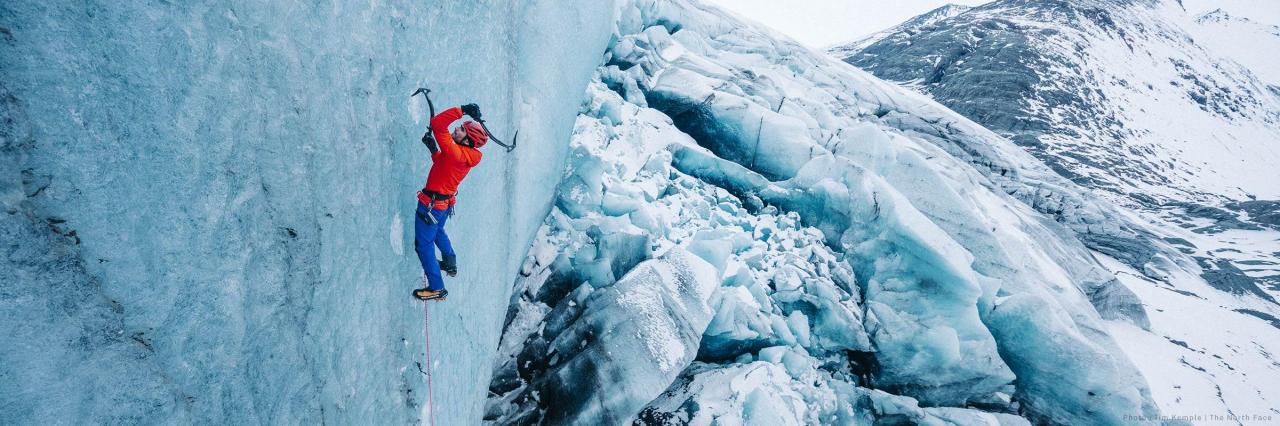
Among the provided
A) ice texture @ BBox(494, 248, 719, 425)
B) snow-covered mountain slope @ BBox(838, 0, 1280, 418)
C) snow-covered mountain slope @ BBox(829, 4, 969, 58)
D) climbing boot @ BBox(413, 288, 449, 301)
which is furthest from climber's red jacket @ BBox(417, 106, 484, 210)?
snow-covered mountain slope @ BBox(829, 4, 969, 58)

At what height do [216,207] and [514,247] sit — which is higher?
[216,207]

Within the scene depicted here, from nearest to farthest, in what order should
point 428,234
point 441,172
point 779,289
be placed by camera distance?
point 441,172 < point 428,234 < point 779,289

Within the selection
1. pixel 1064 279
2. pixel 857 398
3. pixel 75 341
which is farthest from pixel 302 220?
pixel 1064 279

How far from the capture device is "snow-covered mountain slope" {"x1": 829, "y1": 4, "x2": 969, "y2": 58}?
52.6 m

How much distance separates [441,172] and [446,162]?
9 cm

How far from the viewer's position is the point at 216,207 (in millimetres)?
2150

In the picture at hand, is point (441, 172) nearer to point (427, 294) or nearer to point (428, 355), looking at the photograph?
point (427, 294)

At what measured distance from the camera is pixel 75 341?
67.9 inches

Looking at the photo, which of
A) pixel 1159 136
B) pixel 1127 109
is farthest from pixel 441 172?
pixel 1159 136

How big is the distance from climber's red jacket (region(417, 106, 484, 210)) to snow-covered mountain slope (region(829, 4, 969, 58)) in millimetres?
55369

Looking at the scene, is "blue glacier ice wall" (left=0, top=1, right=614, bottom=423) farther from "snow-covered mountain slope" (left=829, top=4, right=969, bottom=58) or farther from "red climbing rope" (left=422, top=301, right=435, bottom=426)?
"snow-covered mountain slope" (left=829, top=4, right=969, bottom=58)

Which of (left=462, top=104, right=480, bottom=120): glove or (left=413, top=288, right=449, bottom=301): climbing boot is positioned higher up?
(left=462, top=104, right=480, bottom=120): glove

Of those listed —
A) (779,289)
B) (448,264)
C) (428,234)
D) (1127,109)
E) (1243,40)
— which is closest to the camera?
(428,234)

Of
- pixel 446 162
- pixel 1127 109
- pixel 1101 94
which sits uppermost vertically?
pixel 1101 94
